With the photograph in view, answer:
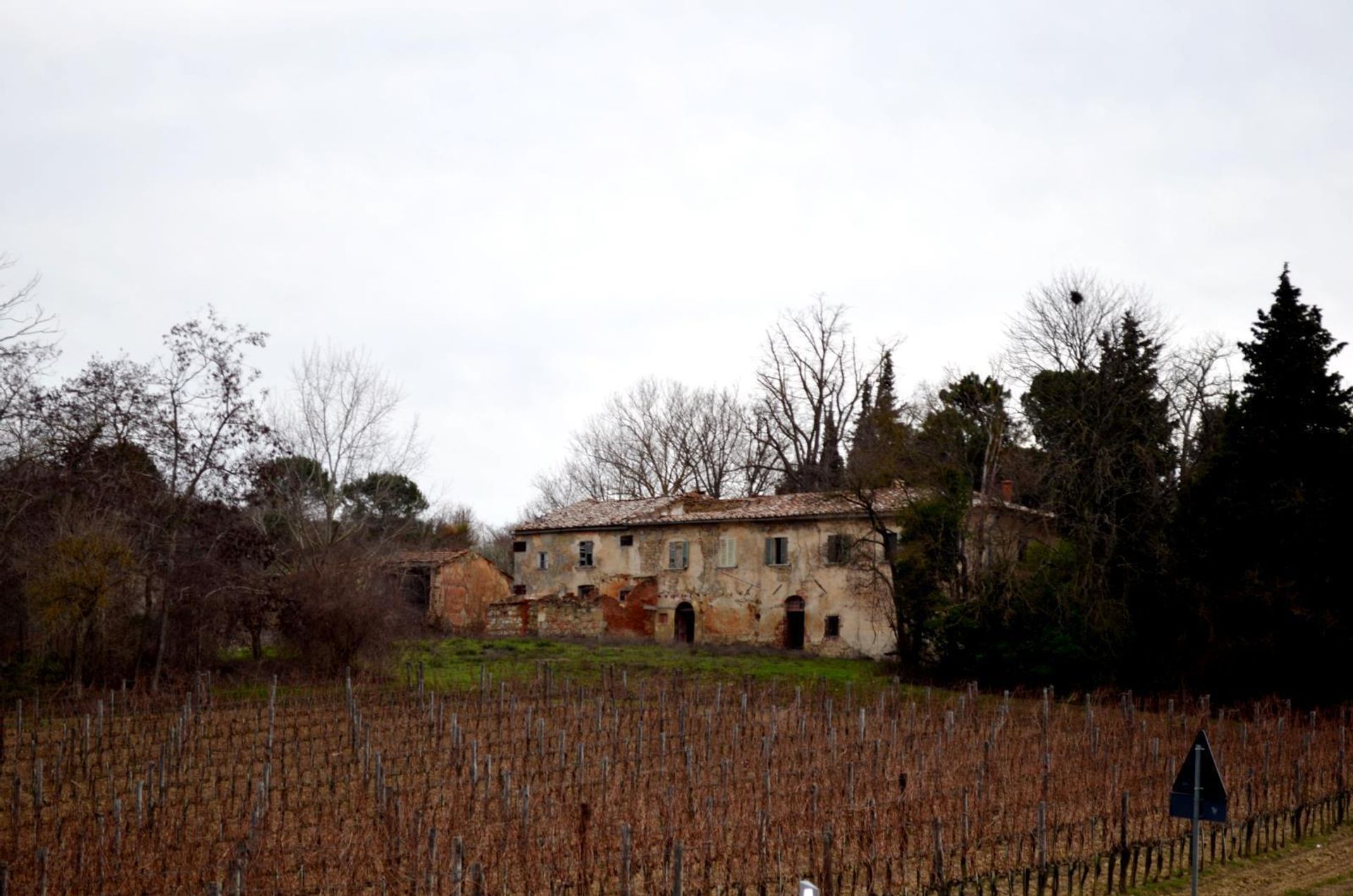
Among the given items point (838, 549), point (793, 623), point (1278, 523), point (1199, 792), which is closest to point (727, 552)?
point (793, 623)

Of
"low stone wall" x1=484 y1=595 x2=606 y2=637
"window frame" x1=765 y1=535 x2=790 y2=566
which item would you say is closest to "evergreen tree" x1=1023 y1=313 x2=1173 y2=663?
"window frame" x1=765 y1=535 x2=790 y2=566

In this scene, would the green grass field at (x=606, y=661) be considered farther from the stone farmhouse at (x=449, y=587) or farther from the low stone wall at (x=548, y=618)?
the stone farmhouse at (x=449, y=587)

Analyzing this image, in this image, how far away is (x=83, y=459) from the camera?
81.0 feet

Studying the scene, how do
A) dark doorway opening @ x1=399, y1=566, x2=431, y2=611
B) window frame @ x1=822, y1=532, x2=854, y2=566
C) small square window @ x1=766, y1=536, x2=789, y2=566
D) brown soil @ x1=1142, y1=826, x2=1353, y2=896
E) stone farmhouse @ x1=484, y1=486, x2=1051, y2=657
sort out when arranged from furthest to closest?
dark doorway opening @ x1=399, y1=566, x2=431, y2=611 → small square window @ x1=766, y1=536, x2=789, y2=566 → window frame @ x1=822, y1=532, x2=854, y2=566 → stone farmhouse @ x1=484, y1=486, x2=1051, y2=657 → brown soil @ x1=1142, y1=826, x2=1353, y2=896

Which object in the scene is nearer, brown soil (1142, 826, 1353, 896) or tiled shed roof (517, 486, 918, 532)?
brown soil (1142, 826, 1353, 896)

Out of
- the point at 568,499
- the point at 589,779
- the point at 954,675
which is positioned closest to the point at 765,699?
the point at 954,675

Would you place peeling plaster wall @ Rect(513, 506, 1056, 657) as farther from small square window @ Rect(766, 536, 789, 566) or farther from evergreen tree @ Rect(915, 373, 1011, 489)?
evergreen tree @ Rect(915, 373, 1011, 489)

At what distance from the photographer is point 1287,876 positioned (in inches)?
513

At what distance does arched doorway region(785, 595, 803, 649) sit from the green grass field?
1488 millimetres

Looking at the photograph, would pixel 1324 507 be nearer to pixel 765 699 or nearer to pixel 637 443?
pixel 765 699

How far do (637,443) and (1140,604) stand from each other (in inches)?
Answer: 1201

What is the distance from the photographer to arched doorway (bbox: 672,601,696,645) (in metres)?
39.0

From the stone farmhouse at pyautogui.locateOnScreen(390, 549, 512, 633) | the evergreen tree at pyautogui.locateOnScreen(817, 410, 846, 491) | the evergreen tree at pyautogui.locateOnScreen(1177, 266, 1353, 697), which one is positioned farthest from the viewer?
the evergreen tree at pyautogui.locateOnScreen(817, 410, 846, 491)

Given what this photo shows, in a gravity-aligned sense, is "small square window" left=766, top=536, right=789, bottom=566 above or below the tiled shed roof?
below
